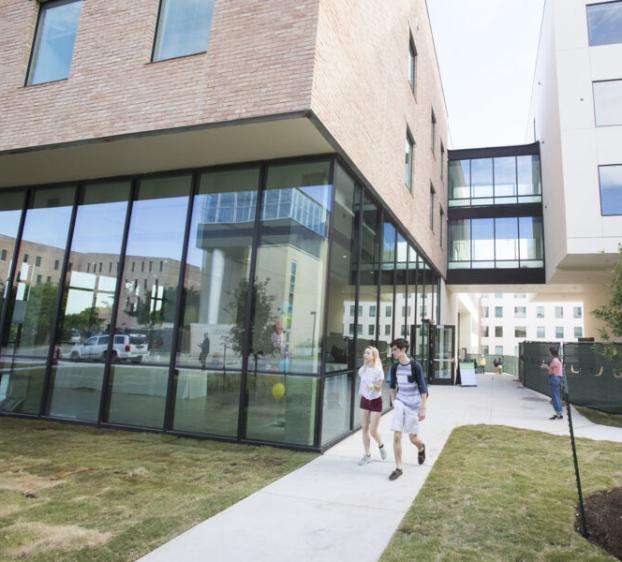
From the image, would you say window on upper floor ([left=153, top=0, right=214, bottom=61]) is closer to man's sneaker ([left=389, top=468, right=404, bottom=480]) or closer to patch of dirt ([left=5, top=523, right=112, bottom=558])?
patch of dirt ([left=5, top=523, right=112, bottom=558])

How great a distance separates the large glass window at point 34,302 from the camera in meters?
10.2

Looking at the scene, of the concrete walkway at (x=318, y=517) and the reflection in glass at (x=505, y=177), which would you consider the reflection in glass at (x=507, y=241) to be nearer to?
the reflection in glass at (x=505, y=177)

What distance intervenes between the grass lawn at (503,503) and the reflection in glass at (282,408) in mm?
2254

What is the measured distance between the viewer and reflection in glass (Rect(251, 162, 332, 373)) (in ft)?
26.8

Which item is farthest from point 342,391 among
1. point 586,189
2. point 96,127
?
point 586,189

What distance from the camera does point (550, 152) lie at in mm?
20531

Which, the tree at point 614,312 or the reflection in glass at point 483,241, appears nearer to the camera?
the tree at point 614,312

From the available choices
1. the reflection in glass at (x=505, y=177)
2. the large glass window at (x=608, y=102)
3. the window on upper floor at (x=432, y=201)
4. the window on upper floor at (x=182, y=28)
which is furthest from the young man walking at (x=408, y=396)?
the reflection in glass at (x=505, y=177)

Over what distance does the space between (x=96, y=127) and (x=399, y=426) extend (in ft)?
23.4

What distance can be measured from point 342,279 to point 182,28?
5434mm

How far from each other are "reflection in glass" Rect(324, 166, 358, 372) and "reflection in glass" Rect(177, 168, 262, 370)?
156cm

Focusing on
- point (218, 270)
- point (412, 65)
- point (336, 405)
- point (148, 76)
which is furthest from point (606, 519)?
point (412, 65)

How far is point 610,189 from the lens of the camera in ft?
54.6

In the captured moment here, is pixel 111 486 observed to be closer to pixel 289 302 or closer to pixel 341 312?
pixel 289 302
